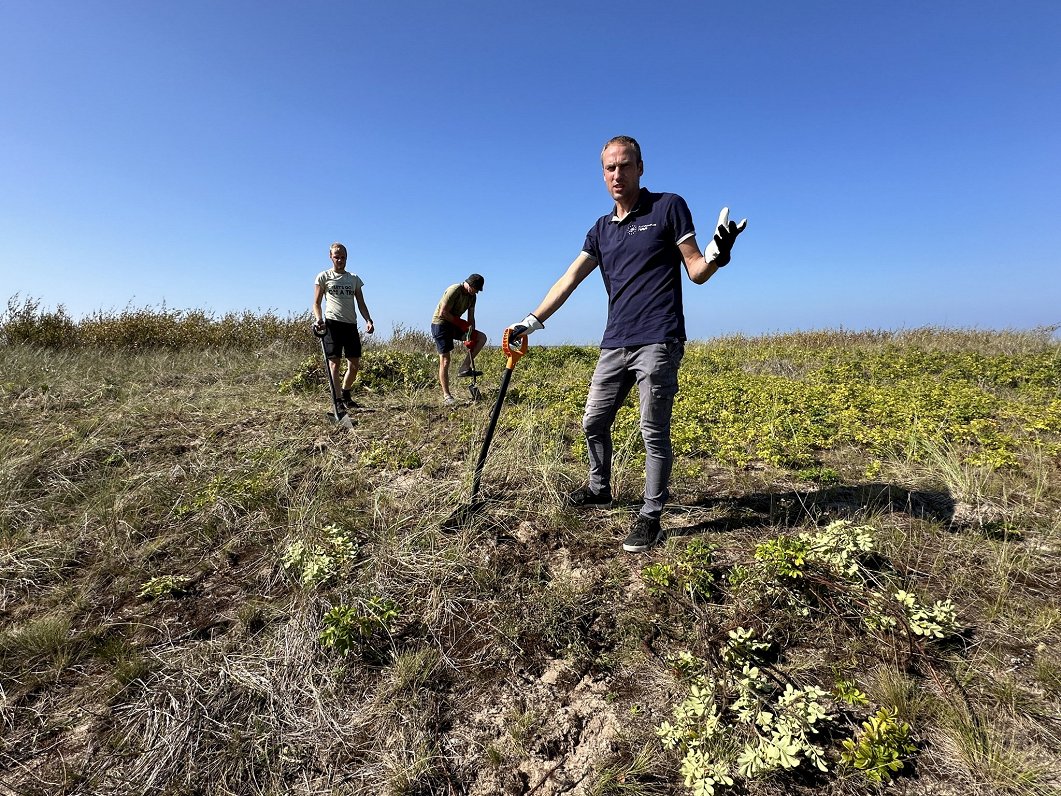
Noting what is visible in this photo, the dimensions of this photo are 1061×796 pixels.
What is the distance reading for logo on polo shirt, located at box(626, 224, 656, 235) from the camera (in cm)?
275

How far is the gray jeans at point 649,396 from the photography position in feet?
8.83

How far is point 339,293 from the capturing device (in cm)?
590

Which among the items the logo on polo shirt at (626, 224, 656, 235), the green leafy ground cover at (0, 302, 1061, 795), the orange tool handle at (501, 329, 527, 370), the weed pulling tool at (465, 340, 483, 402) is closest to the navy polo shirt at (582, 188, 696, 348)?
the logo on polo shirt at (626, 224, 656, 235)

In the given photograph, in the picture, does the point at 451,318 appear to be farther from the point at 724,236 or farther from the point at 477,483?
the point at 724,236

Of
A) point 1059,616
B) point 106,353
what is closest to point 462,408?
point 1059,616

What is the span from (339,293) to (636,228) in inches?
168

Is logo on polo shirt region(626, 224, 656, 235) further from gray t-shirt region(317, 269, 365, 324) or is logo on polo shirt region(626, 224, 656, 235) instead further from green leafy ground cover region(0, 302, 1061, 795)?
gray t-shirt region(317, 269, 365, 324)

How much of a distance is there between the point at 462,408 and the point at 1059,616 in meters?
4.82

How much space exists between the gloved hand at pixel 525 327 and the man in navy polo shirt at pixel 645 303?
0.47 metres

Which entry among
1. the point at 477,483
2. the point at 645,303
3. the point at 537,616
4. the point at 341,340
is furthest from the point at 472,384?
the point at 537,616

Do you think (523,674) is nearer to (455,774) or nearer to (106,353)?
(455,774)

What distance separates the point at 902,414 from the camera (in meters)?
4.49

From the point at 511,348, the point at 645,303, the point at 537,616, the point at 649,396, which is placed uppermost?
the point at 645,303

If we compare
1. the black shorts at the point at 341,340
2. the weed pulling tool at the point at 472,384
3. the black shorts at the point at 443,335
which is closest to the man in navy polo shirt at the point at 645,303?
the weed pulling tool at the point at 472,384
